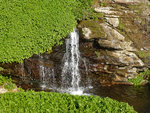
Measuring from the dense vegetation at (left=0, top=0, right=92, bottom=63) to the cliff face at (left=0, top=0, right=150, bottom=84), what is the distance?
0.64m

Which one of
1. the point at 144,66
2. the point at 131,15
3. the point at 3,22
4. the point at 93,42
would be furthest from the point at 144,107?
the point at 3,22

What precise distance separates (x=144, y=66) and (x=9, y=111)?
397 inches

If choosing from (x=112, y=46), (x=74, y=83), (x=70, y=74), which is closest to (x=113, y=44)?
(x=112, y=46)

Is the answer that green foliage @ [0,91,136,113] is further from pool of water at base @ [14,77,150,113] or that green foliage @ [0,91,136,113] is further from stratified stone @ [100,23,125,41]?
stratified stone @ [100,23,125,41]

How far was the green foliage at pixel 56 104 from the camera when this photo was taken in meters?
6.33

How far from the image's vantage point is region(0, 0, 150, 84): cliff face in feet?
39.3

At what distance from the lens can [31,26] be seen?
11.4m

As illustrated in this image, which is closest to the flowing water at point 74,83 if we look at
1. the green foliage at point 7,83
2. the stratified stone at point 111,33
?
the green foliage at point 7,83

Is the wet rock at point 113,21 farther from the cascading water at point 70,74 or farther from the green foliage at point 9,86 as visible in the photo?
the green foliage at point 9,86

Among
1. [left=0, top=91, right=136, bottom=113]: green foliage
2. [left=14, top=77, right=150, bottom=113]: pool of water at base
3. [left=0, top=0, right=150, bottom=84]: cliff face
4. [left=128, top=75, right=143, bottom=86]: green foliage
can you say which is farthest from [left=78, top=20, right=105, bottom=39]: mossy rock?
[left=0, top=91, right=136, bottom=113]: green foliage

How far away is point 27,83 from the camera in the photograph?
39.2 ft

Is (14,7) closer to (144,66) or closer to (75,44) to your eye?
(75,44)

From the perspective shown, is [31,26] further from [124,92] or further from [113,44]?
[124,92]

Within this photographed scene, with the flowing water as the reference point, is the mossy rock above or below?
above
